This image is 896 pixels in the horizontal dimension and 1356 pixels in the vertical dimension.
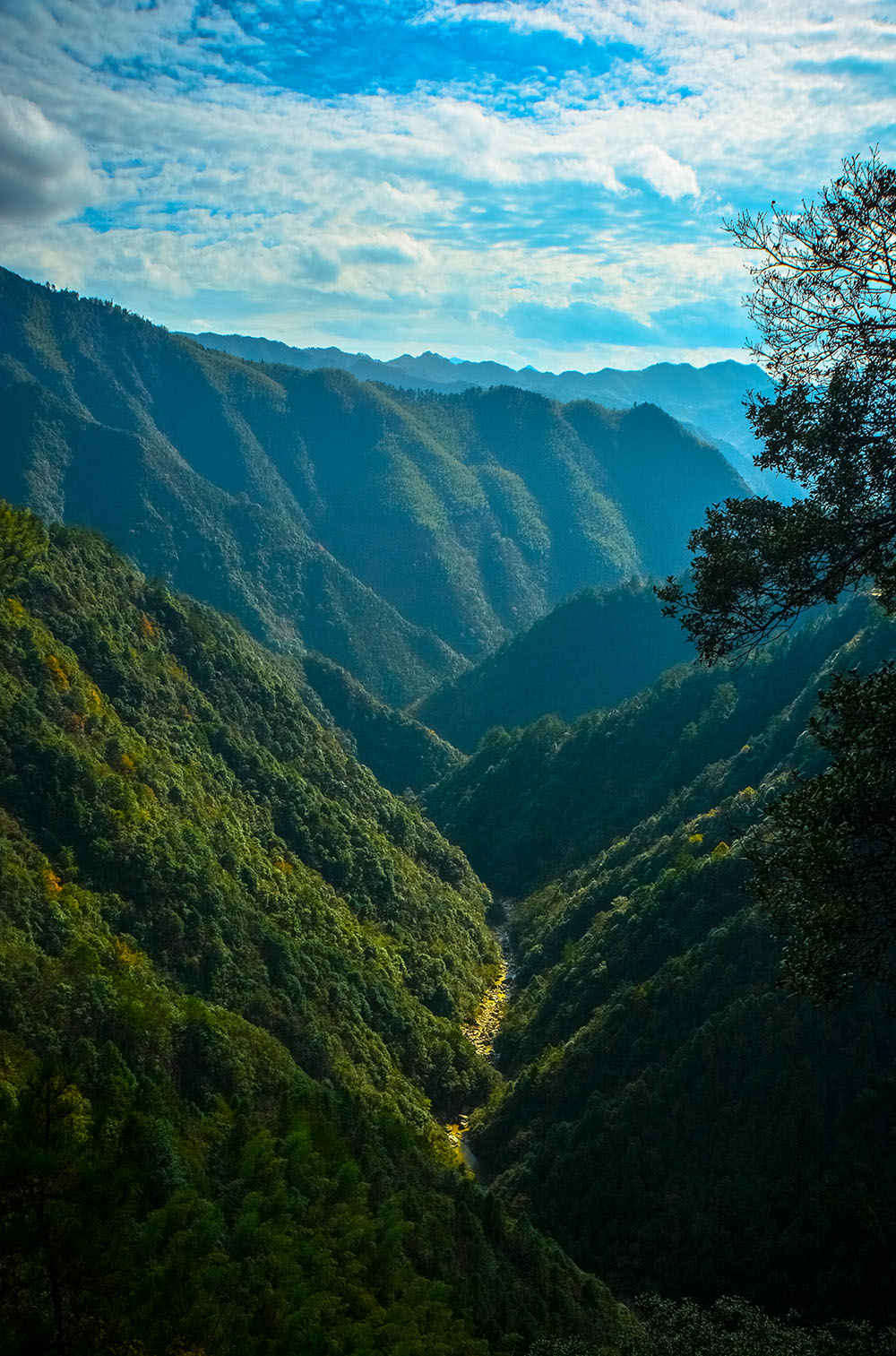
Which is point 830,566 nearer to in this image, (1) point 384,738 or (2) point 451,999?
(2) point 451,999

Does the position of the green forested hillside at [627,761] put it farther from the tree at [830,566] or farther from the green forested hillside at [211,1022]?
the tree at [830,566]

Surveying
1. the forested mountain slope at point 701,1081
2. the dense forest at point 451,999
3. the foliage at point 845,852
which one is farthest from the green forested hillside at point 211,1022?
the foliage at point 845,852

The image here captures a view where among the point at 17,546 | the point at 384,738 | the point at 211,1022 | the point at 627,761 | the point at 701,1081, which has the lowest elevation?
the point at 701,1081

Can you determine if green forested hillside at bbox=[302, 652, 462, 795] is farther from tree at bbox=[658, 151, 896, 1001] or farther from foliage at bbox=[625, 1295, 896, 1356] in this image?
tree at bbox=[658, 151, 896, 1001]

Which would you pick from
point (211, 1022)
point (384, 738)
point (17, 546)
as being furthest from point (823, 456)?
point (384, 738)

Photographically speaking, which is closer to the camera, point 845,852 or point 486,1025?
point 845,852

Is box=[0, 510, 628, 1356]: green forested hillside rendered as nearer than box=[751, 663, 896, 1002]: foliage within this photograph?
No

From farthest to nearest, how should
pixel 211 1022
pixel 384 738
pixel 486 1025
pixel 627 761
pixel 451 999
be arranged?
Result: pixel 384 738 → pixel 627 761 → pixel 486 1025 → pixel 451 999 → pixel 211 1022

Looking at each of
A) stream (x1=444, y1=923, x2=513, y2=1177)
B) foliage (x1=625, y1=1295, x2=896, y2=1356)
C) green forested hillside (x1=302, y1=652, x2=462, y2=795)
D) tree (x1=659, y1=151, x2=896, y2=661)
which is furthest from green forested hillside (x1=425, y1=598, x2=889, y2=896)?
tree (x1=659, y1=151, x2=896, y2=661)
